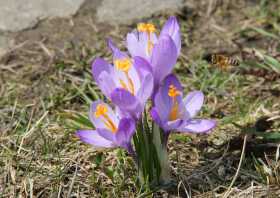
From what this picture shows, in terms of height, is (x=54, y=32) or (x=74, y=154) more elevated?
(x=54, y=32)

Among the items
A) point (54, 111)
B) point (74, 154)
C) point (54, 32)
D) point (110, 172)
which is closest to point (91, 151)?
point (74, 154)

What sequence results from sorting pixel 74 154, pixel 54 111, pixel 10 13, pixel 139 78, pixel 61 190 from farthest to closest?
pixel 10 13 < pixel 54 111 < pixel 74 154 < pixel 61 190 < pixel 139 78

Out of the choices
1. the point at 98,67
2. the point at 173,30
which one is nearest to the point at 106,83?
the point at 98,67

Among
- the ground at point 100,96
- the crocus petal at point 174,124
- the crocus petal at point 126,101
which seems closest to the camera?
the crocus petal at point 126,101

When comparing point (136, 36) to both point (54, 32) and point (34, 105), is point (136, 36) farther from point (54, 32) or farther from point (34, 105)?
point (54, 32)

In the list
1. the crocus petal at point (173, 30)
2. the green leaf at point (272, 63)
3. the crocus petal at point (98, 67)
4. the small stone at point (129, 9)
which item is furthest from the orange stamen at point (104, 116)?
the small stone at point (129, 9)

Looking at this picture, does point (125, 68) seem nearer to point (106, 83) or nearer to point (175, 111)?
point (106, 83)

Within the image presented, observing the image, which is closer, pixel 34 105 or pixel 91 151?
pixel 91 151

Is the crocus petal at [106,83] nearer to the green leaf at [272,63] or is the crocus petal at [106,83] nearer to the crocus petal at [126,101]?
the crocus petal at [126,101]
